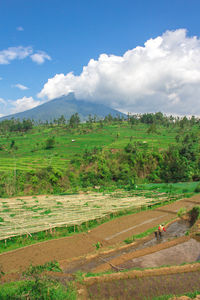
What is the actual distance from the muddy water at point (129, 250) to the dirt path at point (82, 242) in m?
0.83

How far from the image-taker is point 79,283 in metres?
8.43

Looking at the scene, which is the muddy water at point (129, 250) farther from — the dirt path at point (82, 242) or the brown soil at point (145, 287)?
the brown soil at point (145, 287)

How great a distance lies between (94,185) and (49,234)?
16.0 metres

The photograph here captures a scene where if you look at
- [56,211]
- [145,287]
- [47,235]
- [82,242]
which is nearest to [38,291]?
[145,287]

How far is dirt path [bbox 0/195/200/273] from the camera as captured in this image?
35.4 ft

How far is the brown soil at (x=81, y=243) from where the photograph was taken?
35.2ft

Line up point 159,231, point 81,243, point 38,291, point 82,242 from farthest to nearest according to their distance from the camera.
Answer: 1. point 159,231
2. point 82,242
3. point 81,243
4. point 38,291

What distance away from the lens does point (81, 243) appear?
12828 millimetres

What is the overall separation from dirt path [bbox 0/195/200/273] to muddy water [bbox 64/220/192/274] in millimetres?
831

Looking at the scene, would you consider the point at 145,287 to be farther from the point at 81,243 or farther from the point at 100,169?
the point at 100,169

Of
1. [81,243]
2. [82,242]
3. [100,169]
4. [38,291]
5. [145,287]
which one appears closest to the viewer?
[38,291]

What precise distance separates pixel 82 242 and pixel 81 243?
156mm

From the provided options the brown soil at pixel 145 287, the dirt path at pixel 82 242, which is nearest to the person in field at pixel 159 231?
the dirt path at pixel 82 242

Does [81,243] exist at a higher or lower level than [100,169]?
lower
